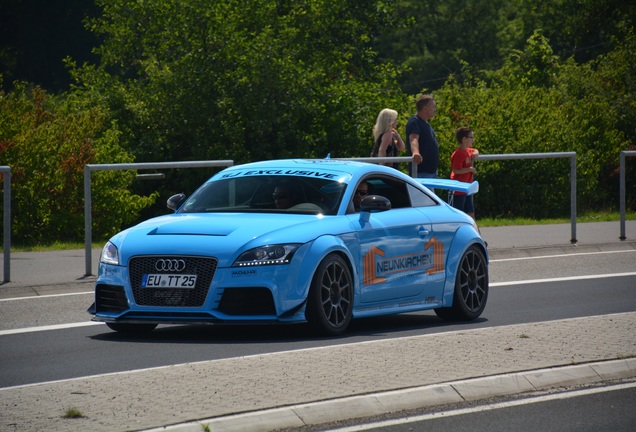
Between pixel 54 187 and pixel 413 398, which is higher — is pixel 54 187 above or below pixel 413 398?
above

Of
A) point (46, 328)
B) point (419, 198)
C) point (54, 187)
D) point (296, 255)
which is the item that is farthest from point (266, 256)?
point (54, 187)

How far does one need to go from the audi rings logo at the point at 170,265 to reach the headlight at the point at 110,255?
404 mm

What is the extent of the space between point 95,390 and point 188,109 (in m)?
18.6

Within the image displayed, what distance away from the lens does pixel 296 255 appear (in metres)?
10.6

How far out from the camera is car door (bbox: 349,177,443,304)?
1149 centimetres

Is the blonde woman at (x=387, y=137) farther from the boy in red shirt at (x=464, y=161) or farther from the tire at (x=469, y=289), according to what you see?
the tire at (x=469, y=289)

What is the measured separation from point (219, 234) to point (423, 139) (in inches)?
298

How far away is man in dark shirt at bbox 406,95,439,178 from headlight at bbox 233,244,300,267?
23.6 ft

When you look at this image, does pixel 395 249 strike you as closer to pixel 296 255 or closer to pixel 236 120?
pixel 296 255

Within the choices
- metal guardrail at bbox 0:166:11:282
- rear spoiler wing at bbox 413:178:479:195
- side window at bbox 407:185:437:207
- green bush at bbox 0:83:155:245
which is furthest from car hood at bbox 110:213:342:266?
green bush at bbox 0:83:155:245

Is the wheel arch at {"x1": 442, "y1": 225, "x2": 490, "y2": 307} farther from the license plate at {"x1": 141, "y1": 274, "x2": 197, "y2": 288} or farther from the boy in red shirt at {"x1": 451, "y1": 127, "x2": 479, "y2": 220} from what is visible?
the boy in red shirt at {"x1": 451, "y1": 127, "x2": 479, "y2": 220}

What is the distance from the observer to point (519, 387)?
864 cm

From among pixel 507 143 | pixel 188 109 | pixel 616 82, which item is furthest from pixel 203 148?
pixel 616 82

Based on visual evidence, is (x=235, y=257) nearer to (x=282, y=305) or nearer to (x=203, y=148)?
(x=282, y=305)
